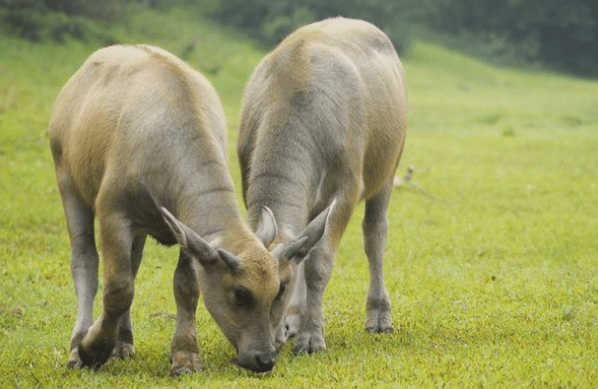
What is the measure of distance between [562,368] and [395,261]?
5482 millimetres

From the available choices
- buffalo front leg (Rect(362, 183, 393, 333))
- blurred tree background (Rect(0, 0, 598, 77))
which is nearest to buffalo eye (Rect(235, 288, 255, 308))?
buffalo front leg (Rect(362, 183, 393, 333))

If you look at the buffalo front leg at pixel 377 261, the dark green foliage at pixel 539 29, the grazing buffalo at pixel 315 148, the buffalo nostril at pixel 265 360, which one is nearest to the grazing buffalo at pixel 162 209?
the buffalo nostril at pixel 265 360

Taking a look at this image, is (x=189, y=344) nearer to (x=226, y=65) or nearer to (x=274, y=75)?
(x=274, y=75)

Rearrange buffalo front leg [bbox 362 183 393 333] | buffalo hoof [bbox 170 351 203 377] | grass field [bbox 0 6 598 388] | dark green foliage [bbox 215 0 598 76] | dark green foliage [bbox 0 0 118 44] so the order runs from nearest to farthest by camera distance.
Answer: grass field [bbox 0 6 598 388] → buffalo hoof [bbox 170 351 203 377] → buffalo front leg [bbox 362 183 393 333] → dark green foliage [bbox 0 0 118 44] → dark green foliage [bbox 215 0 598 76]

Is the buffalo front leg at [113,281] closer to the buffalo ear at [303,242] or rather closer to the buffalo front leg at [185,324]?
the buffalo front leg at [185,324]

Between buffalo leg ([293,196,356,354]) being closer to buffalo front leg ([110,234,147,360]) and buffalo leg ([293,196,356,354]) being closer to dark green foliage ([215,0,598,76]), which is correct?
buffalo front leg ([110,234,147,360])

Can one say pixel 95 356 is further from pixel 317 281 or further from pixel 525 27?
pixel 525 27

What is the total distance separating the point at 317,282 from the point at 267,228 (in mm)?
1150

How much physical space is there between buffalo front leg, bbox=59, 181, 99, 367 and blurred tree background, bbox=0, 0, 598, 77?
2853 centimetres

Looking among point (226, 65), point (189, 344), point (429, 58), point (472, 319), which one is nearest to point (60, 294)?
point (189, 344)

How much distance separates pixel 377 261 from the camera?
930cm

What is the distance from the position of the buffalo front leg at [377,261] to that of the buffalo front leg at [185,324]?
80.7 inches

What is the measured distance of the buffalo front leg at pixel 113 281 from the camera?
22.8 ft

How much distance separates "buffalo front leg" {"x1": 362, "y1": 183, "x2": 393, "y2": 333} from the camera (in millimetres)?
8852
